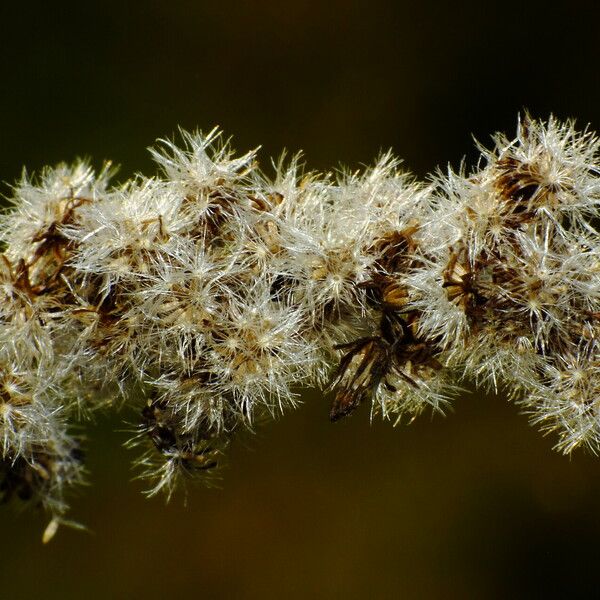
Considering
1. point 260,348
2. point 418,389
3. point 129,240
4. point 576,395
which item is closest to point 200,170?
point 129,240

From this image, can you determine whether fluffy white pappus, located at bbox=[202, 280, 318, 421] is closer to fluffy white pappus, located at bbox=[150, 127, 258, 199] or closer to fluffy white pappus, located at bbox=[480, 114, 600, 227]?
fluffy white pappus, located at bbox=[150, 127, 258, 199]

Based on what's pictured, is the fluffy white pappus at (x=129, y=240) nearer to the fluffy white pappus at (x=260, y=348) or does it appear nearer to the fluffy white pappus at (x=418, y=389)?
the fluffy white pappus at (x=260, y=348)

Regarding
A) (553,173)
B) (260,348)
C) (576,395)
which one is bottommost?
(260,348)

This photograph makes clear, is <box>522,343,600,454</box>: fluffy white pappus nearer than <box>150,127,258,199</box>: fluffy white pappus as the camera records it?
Yes

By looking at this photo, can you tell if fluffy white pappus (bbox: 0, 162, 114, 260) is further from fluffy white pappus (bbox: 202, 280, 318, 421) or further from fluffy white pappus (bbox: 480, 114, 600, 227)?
fluffy white pappus (bbox: 480, 114, 600, 227)

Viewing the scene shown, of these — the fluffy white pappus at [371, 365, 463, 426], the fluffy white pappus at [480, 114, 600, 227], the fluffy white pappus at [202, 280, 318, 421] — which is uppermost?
the fluffy white pappus at [480, 114, 600, 227]

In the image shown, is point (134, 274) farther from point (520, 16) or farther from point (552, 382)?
point (520, 16)

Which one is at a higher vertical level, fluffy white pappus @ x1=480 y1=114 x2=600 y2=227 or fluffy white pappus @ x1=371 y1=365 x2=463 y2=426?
fluffy white pappus @ x1=480 y1=114 x2=600 y2=227

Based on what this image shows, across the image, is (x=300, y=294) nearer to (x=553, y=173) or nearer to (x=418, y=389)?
(x=418, y=389)

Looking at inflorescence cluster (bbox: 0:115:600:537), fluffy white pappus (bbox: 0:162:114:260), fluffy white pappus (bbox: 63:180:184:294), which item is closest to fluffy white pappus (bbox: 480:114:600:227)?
inflorescence cluster (bbox: 0:115:600:537)

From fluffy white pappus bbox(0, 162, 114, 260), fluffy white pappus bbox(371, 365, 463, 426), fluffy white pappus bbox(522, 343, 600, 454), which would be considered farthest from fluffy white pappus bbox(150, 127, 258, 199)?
fluffy white pappus bbox(522, 343, 600, 454)
